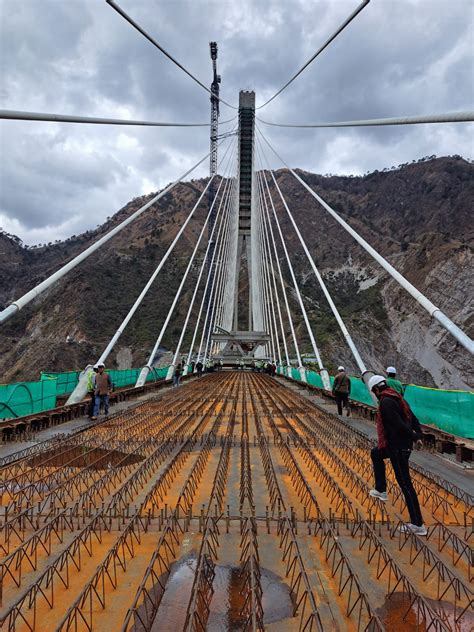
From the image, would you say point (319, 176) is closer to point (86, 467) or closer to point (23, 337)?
point (23, 337)

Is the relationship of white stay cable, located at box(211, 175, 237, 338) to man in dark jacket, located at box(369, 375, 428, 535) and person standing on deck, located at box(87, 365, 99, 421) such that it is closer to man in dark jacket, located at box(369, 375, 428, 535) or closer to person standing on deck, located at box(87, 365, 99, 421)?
person standing on deck, located at box(87, 365, 99, 421)

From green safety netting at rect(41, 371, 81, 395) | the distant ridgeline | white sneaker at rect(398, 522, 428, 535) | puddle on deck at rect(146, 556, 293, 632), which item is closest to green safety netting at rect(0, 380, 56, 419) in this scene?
the distant ridgeline

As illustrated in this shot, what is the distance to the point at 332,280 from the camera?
82.5 meters

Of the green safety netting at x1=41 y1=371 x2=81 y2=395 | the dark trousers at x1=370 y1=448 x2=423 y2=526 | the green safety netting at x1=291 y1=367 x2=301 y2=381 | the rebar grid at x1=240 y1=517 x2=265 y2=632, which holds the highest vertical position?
the green safety netting at x1=291 y1=367 x2=301 y2=381

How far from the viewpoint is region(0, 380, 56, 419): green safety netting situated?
9188 mm

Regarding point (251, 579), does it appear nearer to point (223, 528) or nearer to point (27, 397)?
point (223, 528)

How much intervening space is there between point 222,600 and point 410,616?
3.82 feet

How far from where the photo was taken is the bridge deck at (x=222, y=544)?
108 inches

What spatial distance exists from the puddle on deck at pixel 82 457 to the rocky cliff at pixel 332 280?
47.3m

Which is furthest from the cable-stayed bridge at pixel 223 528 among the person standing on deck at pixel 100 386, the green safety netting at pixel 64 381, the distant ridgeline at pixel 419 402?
the green safety netting at pixel 64 381

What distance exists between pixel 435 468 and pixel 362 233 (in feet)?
296

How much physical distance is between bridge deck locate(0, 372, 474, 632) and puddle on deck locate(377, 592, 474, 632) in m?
0.01

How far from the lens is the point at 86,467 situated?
6.02 metres

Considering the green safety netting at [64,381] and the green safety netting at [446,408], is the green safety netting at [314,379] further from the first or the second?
the green safety netting at [64,381]
